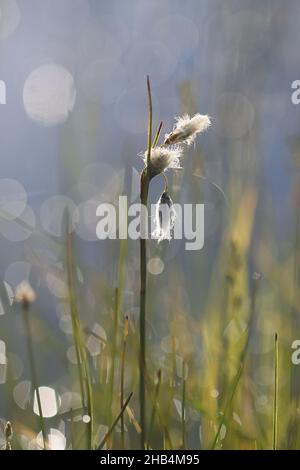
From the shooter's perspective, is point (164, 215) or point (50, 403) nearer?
point (164, 215)

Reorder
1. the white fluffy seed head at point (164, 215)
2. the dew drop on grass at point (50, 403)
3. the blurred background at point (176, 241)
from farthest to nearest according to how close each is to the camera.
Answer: the dew drop on grass at point (50, 403), the blurred background at point (176, 241), the white fluffy seed head at point (164, 215)

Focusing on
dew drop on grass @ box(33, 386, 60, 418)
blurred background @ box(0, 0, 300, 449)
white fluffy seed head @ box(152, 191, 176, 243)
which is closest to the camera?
white fluffy seed head @ box(152, 191, 176, 243)

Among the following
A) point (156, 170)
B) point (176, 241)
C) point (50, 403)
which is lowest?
Result: point (50, 403)

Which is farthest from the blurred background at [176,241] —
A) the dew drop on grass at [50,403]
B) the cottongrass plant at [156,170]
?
the cottongrass plant at [156,170]

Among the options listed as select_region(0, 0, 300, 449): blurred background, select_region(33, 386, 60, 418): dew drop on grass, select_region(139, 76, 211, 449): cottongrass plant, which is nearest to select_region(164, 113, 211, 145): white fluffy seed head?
select_region(139, 76, 211, 449): cottongrass plant

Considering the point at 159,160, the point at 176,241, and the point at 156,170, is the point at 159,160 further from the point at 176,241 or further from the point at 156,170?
the point at 176,241

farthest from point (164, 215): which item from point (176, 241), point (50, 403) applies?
point (50, 403)

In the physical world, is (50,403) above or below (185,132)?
below

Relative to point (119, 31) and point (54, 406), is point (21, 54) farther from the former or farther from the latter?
point (54, 406)

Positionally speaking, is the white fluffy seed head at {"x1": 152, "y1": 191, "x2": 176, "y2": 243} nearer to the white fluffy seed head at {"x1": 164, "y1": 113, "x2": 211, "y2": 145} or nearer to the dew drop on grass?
the white fluffy seed head at {"x1": 164, "y1": 113, "x2": 211, "y2": 145}

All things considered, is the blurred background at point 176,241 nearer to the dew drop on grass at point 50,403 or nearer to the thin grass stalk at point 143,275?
the dew drop on grass at point 50,403
